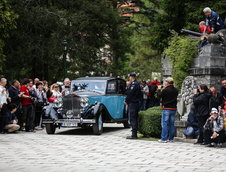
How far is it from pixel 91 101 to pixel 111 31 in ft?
72.6

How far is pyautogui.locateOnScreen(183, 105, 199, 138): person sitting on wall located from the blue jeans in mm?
441

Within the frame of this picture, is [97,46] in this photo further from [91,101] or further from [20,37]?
[91,101]

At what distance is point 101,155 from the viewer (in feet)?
41.4

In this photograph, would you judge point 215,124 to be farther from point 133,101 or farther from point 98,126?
point 98,126

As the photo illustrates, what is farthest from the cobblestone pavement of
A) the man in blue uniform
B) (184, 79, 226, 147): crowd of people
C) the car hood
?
the car hood

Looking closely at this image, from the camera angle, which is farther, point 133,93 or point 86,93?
point 86,93

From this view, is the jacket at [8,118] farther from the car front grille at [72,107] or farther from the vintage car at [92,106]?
the car front grille at [72,107]

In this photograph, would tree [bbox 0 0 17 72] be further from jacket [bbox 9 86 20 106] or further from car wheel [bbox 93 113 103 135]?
car wheel [bbox 93 113 103 135]

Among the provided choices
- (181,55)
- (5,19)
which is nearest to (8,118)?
(181,55)

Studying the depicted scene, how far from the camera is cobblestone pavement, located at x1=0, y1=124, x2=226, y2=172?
10.6 meters

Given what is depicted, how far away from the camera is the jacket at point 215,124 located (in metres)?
14.7

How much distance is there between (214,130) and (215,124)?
168mm

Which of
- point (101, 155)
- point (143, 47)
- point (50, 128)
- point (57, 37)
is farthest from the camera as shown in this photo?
point (143, 47)

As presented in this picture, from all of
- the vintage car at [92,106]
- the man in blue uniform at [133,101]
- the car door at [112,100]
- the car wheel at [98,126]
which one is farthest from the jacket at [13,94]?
the man in blue uniform at [133,101]
